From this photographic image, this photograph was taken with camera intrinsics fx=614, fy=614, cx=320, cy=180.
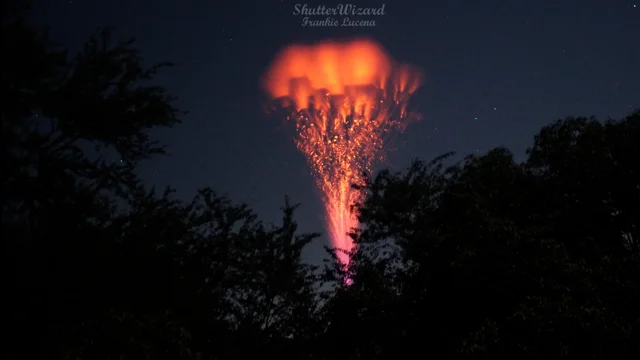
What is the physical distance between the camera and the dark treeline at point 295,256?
433 inches

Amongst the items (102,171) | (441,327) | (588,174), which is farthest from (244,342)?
(588,174)

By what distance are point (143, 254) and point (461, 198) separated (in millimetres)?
11358

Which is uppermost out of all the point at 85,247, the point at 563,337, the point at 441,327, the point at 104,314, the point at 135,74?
the point at 135,74

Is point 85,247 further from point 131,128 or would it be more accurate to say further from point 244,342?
point 244,342

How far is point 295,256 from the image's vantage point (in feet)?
83.6

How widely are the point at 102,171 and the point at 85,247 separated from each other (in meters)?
1.95

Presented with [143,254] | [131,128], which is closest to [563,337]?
[143,254]

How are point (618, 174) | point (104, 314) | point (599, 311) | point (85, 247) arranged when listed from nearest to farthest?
point (104, 314), point (85, 247), point (599, 311), point (618, 174)

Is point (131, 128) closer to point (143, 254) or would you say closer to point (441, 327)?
point (143, 254)

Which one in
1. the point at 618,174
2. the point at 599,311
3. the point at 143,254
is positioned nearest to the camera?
the point at 143,254

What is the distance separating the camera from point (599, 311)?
52.1 feet

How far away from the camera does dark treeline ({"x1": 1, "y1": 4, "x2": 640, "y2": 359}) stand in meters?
11.0

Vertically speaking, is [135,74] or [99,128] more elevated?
[135,74]

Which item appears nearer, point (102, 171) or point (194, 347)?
point (102, 171)
